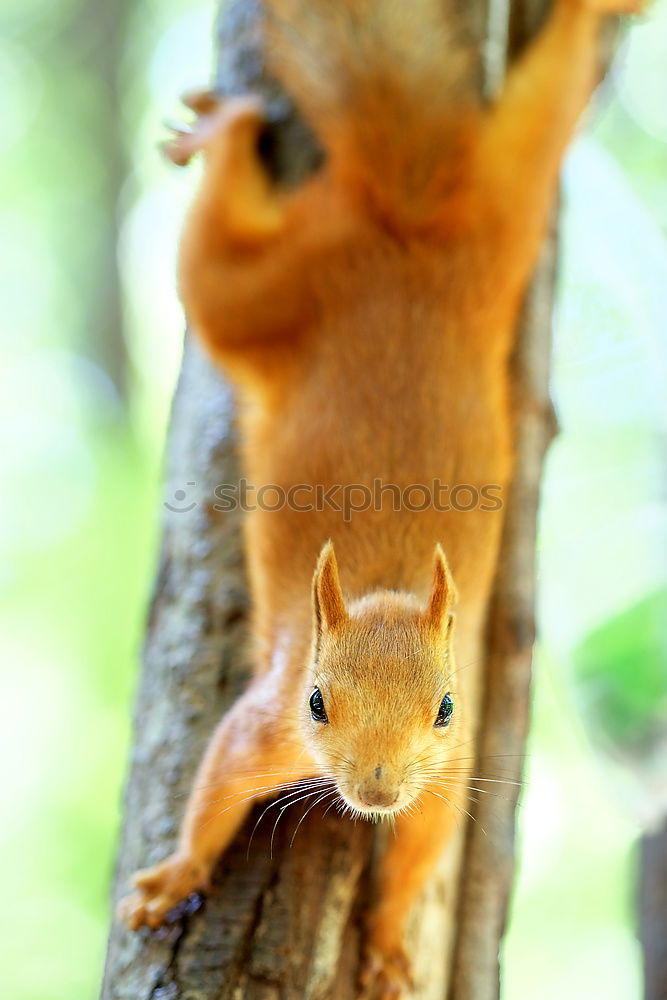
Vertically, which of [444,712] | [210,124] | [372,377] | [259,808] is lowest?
[259,808]

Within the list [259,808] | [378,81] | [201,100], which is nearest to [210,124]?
[201,100]

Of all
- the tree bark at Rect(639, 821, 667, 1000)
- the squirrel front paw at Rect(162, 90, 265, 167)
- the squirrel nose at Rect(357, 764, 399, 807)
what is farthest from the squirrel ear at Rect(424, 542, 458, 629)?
the squirrel front paw at Rect(162, 90, 265, 167)

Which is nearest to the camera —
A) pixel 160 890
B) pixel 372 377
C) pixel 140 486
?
pixel 160 890

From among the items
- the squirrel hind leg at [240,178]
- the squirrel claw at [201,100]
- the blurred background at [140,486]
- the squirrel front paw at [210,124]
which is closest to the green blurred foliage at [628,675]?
the blurred background at [140,486]

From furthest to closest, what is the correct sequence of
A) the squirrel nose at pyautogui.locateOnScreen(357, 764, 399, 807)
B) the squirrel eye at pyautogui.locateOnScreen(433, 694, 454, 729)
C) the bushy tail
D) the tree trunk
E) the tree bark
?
the bushy tail < the tree bark < the tree trunk < the squirrel eye at pyautogui.locateOnScreen(433, 694, 454, 729) < the squirrel nose at pyautogui.locateOnScreen(357, 764, 399, 807)

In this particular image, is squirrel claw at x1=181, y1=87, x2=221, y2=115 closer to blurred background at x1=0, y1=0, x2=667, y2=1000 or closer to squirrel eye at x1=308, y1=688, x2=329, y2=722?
blurred background at x1=0, y1=0, x2=667, y2=1000

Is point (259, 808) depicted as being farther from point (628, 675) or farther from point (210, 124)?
point (210, 124)

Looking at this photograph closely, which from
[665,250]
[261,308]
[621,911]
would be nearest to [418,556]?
[261,308]

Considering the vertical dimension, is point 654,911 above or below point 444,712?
below
